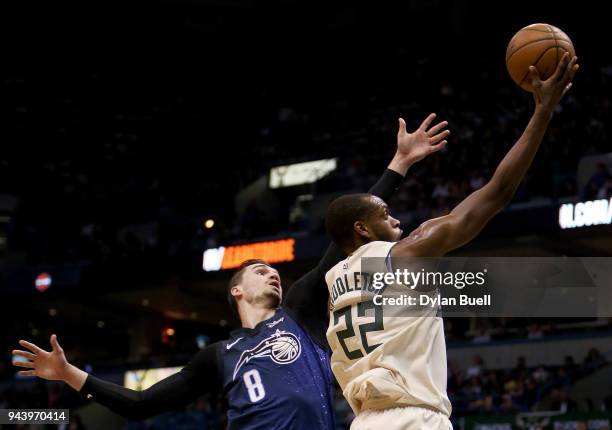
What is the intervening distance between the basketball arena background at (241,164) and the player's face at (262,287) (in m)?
8.97

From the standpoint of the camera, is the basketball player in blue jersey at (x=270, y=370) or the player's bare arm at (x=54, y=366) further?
the player's bare arm at (x=54, y=366)

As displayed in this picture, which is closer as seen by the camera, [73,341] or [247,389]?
[247,389]

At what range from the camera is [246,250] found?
2017 cm

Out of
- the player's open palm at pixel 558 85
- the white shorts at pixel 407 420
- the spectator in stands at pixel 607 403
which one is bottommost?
the white shorts at pixel 407 420

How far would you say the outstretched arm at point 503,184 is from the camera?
349 centimetres

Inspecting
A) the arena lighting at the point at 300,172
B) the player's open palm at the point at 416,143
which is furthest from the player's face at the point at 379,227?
the arena lighting at the point at 300,172

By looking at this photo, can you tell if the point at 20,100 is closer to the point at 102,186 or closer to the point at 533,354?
the point at 102,186

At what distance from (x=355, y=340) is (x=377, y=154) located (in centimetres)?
1755

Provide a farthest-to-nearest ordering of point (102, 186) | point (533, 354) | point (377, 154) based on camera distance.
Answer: point (102, 186) → point (377, 154) → point (533, 354)

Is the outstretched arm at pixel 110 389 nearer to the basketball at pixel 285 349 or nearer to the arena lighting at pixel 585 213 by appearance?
the basketball at pixel 285 349

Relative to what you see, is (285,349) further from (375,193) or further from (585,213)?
(585,213)

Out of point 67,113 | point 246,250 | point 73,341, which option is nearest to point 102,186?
point 67,113

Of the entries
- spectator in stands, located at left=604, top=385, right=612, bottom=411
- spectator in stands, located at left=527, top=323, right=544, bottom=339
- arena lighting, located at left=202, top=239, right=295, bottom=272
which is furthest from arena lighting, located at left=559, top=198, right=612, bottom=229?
arena lighting, located at left=202, top=239, right=295, bottom=272

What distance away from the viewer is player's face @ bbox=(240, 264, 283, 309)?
17.1 ft
